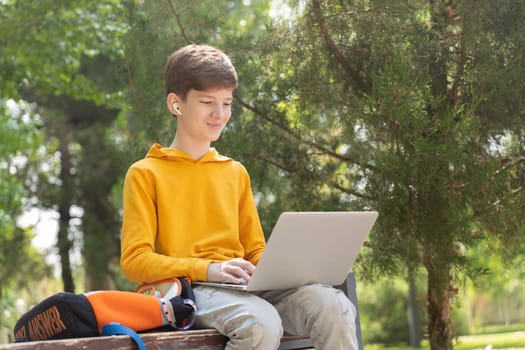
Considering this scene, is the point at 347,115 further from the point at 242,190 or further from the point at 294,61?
the point at 242,190

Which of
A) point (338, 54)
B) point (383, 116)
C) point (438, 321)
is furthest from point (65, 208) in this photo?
point (383, 116)

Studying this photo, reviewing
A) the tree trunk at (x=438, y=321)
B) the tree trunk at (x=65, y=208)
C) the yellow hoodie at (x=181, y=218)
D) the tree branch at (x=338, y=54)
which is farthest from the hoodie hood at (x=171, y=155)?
the tree trunk at (x=65, y=208)

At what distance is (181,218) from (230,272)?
282mm

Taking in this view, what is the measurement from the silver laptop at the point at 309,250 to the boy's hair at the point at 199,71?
56 cm

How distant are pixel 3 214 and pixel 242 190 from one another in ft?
15.8

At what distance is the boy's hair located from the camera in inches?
93.1

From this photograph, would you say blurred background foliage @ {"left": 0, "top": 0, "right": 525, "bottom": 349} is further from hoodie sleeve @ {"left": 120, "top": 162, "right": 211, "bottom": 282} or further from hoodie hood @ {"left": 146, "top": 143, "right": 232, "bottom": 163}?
hoodie sleeve @ {"left": 120, "top": 162, "right": 211, "bottom": 282}

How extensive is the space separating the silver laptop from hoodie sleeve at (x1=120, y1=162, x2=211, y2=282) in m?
0.08

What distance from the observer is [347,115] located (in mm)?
3646

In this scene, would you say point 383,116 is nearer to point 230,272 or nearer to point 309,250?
point 309,250

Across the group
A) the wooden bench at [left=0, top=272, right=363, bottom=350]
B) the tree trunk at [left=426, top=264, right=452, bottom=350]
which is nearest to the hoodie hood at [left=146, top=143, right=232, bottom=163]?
the wooden bench at [left=0, top=272, right=363, bottom=350]

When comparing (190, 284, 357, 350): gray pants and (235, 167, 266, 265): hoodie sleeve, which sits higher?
(235, 167, 266, 265): hoodie sleeve

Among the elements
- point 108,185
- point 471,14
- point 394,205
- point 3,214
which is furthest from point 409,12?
point 108,185

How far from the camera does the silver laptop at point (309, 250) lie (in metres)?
2.05
